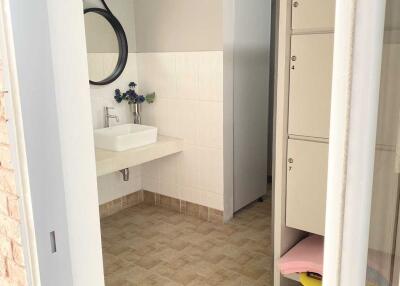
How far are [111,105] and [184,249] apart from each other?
142 cm

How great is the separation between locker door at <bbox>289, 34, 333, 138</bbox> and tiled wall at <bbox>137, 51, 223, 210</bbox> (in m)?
1.40

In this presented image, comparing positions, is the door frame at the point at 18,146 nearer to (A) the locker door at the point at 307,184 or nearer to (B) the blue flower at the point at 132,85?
(A) the locker door at the point at 307,184

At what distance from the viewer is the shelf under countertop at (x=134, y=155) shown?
2980mm

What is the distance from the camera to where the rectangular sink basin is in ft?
10.3

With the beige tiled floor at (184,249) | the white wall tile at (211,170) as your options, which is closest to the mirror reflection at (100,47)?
the white wall tile at (211,170)

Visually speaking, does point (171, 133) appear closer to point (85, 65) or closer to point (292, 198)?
point (292, 198)

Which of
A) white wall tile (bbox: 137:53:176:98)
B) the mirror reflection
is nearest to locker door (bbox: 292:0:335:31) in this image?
white wall tile (bbox: 137:53:176:98)

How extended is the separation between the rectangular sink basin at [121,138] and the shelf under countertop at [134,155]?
4cm

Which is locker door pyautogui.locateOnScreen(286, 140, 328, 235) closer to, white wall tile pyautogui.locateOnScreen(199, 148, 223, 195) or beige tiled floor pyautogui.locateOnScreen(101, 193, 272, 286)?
beige tiled floor pyautogui.locateOnScreen(101, 193, 272, 286)

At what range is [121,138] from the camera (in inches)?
123

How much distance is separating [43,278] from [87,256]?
0.14m

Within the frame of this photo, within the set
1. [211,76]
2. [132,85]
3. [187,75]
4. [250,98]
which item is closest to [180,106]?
[187,75]

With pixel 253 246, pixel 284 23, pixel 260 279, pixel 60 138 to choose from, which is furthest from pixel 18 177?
pixel 253 246

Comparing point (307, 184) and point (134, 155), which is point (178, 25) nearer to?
point (134, 155)
